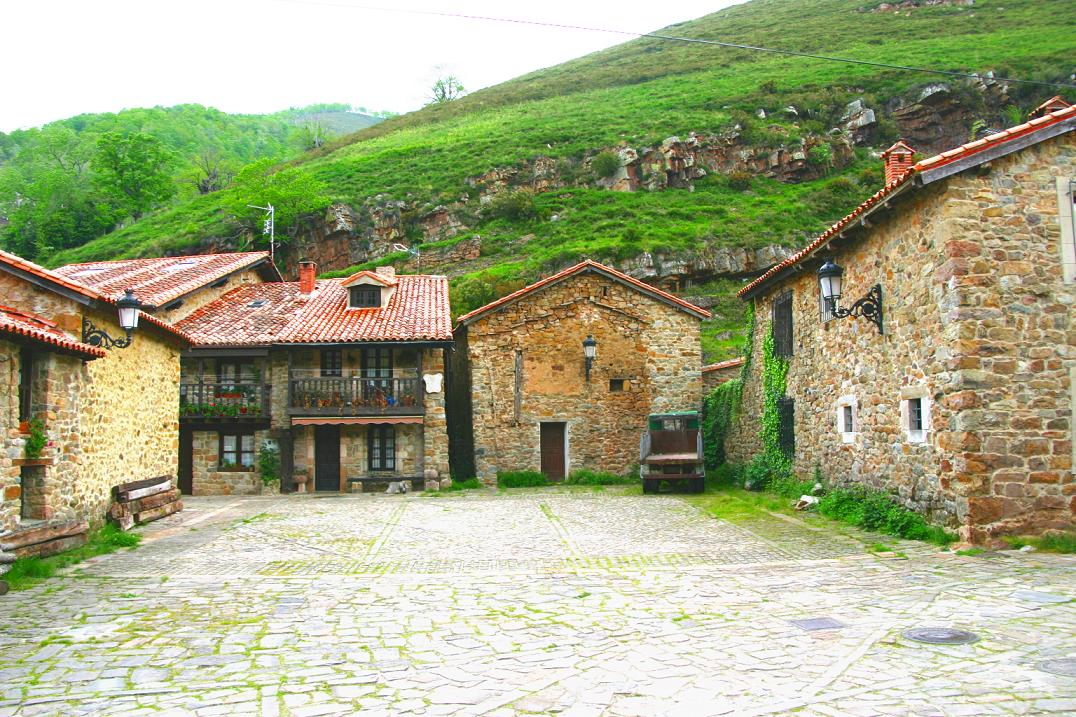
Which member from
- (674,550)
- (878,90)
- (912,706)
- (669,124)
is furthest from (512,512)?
(878,90)

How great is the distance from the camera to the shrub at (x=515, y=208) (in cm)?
5012

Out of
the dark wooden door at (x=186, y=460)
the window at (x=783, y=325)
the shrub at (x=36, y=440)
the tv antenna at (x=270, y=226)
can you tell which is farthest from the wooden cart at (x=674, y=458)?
the tv antenna at (x=270, y=226)

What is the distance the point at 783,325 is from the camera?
17.2 m

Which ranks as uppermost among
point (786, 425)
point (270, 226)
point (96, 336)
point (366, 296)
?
point (270, 226)

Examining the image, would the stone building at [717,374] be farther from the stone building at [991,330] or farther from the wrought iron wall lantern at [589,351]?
the stone building at [991,330]

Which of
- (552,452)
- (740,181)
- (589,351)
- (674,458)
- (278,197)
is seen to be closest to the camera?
(674,458)

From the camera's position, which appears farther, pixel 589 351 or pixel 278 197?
pixel 278 197

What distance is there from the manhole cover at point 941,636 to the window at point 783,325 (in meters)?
11.1

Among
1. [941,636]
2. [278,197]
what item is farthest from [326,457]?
[278,197]

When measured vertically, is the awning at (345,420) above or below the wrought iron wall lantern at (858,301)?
below

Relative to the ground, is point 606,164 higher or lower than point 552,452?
higher

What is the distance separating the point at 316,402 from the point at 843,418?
14.7m

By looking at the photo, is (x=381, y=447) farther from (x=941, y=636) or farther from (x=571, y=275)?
(x=941, y=636)

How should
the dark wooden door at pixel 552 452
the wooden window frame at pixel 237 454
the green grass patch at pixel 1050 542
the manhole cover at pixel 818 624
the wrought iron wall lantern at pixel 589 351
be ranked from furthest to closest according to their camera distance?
1. the dark wooden door at pixel 552 452
2. the wooden window frame at pixel 237 454
3. the wrought iron wall lantern at pixel 589 351
4. the green grass patch at pixel 1050 542
5. the manhole cover at pixel 818 624
